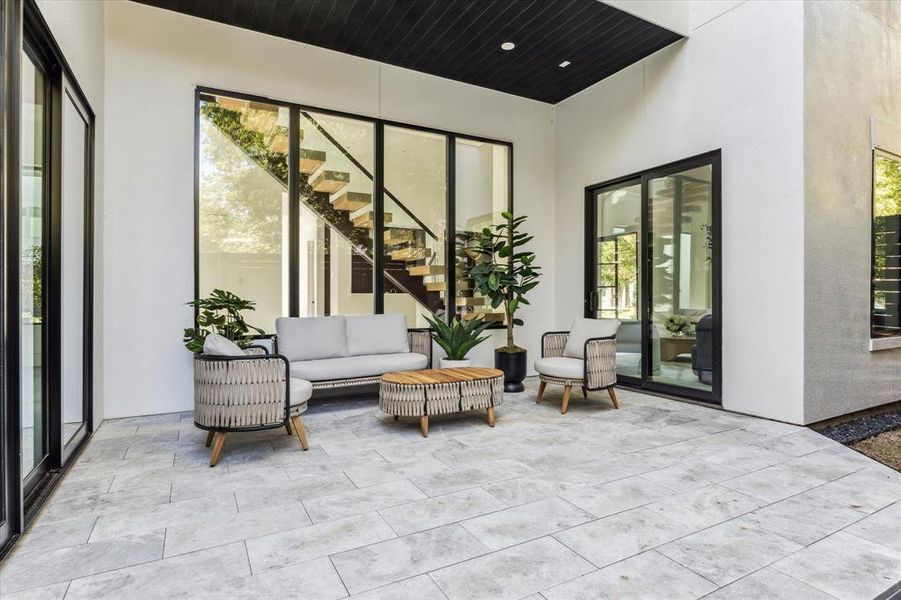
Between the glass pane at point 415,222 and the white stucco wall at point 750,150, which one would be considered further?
the glass pane at point 415,222

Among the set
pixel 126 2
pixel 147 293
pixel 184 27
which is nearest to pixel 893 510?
pixel 147 293

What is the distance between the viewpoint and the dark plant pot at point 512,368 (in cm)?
576

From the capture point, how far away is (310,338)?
496 cm

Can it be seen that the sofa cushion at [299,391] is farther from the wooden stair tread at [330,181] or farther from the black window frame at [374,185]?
the wooden stair tread at [330,181]

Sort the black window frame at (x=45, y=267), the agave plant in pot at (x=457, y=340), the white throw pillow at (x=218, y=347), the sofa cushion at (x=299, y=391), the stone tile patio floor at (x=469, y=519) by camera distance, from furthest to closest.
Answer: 1. the agave plant in pot at (x=457, y=340)
2. the sofa cushion at (x=299, y=391)
3. the white throw pillow at (x=218, y=347)
4. the black window frame at (x=45, y=267)
5. the stone tile patio floor at (x=469, y=519)

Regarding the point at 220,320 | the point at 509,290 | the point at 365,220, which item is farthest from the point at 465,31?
the point at 220,320

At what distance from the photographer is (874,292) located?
15.8ft

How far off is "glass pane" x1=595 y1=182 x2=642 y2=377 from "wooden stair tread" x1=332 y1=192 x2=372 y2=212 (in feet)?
10.0

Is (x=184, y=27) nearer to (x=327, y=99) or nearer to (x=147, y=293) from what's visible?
(x=327, y=99)

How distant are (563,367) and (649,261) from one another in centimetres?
183

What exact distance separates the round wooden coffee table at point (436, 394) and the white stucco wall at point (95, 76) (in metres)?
2.54

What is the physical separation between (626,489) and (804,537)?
2.76 feet

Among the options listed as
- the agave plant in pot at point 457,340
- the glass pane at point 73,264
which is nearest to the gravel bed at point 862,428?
the agave plant in pot at point 457,340

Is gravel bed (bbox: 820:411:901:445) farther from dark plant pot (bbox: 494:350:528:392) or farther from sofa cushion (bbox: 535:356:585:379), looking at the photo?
dark plant pot (bbox: 494:350:528:392)
